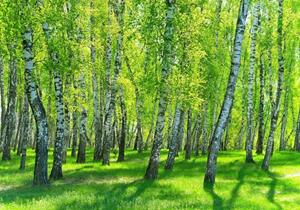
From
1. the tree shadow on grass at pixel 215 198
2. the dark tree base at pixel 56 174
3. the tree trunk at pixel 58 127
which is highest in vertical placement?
the tree trunk at pixel 58 127

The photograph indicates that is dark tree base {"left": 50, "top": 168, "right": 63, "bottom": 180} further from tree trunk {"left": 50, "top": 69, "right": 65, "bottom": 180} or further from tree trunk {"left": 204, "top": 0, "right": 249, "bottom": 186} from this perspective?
tree trunk {"left": 204, "top": 0, "right": 249, "bottom": 186}

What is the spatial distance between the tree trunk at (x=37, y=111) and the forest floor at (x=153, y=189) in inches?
31.6

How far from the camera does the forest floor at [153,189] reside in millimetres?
16391

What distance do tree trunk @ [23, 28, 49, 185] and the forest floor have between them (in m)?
0.80

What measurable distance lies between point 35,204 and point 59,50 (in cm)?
862

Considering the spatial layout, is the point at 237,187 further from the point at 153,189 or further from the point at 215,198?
the point at 153,189

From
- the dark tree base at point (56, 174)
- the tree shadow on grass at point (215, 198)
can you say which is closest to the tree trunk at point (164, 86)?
the tree shadow on grass at point (215, 198)

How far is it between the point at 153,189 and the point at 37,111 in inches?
242

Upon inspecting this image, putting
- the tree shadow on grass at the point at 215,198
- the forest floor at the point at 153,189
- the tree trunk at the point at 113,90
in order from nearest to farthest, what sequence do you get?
the forest floor at the point at 153,189, the tree shadow on grass at the point at 215,198, the tree trunk at the point at 113,90

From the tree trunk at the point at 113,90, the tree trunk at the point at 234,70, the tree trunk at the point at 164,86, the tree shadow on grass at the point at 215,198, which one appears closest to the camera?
the tree shadow on grass at the point at 215,198

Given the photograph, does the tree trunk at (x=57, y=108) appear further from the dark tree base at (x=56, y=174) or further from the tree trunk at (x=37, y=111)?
the tree trunk at (x=37, y=111)

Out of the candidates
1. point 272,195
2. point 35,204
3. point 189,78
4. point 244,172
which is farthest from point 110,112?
point 35,204

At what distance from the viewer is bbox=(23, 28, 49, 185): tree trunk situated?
2047 cm

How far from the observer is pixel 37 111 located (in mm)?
20859
